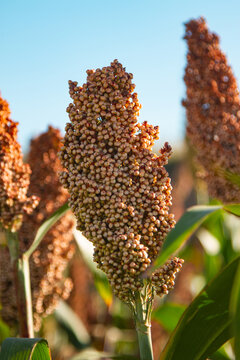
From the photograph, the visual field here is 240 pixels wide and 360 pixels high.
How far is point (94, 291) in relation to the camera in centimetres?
587

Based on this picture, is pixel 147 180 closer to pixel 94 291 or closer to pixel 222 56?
pixel 222 56

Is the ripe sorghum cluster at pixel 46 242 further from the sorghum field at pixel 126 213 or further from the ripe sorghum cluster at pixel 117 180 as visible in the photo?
the ripe sorghum cluster at pixel 117 180

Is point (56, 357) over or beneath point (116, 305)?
beneath

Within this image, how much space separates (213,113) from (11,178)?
1.74 m

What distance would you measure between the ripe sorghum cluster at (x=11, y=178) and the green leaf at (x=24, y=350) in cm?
89

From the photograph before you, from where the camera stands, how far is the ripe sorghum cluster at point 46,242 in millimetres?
→ 3166

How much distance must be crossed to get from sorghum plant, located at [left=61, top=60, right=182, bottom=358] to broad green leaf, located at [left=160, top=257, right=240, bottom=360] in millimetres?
219

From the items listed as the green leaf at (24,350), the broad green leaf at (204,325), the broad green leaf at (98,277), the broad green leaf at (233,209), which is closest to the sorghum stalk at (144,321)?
the broad green leaf at (204,325)

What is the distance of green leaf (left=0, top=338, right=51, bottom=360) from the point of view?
183 cm

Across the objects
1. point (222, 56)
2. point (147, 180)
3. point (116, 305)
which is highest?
point (222, 56)

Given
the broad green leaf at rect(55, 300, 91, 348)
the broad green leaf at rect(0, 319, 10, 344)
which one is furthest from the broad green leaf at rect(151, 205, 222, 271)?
the broad green leaf at rect(55, 300, 91, 348)

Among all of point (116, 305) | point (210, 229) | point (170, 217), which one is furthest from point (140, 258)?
point (116, 305)

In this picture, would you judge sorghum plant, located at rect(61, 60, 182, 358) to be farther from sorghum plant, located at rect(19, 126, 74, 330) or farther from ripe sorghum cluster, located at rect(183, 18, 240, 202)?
ripe sorghum cluster, located at rect(183, 18, 240, 202)

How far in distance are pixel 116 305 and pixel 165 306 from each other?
1792 mm
